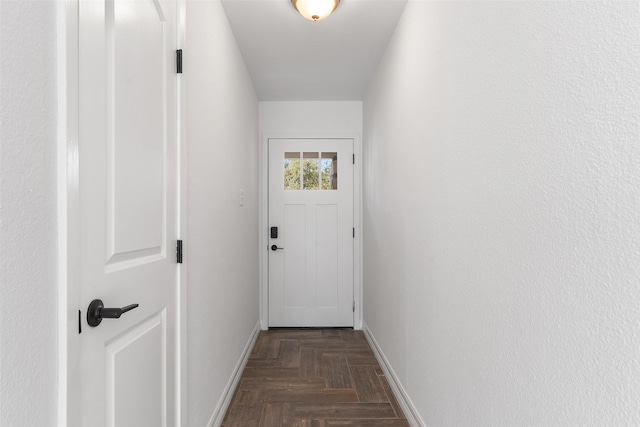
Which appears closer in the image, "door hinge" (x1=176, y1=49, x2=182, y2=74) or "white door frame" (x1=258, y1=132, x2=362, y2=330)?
"door hinge" (x1=176, y1=49, x2=182, y2=74)

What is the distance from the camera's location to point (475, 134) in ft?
4.16

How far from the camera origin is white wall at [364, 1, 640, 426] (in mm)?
699

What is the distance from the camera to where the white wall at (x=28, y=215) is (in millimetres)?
644

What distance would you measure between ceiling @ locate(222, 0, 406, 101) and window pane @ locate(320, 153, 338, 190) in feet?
2.08

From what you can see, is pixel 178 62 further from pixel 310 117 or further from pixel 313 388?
pixel 310 117

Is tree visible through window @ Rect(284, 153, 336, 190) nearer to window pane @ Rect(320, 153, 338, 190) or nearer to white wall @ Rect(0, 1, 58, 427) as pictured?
window pane @ Rect(320, 153, 338, 190)

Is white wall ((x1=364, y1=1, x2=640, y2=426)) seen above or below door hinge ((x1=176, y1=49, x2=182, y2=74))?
below

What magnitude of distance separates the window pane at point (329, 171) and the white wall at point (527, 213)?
197 cm

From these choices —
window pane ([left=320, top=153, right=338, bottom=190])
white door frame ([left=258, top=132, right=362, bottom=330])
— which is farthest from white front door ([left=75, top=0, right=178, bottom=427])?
window pane ([left=320, top=153, right=338, bottom=190])

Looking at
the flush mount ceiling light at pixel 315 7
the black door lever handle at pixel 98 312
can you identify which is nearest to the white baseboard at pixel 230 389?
the black door lever handle at pixel 98 312

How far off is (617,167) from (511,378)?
64cm

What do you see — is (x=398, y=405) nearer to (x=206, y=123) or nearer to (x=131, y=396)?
(x=131, y=396)

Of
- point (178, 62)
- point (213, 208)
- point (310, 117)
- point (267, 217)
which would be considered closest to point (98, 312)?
point (178, 62)

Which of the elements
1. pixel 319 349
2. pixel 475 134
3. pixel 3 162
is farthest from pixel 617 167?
pixel 319 349
